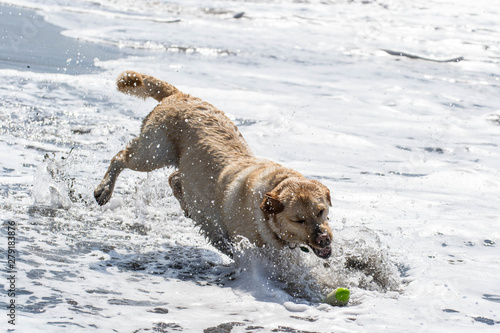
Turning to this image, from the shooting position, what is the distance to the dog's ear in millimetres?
4457

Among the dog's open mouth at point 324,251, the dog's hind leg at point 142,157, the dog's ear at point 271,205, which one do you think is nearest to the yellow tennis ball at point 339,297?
the dog's open mouth at point 324,251

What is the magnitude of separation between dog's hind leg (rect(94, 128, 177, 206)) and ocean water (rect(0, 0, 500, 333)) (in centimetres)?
17

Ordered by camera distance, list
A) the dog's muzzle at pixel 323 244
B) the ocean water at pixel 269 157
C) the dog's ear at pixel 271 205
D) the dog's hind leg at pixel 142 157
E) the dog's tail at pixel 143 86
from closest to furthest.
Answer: the ocean water at pixel 269 157 → the dog's muzzle at pixel 323 244 → the dog's ear at pixel 271 205 → the dog's hind leg at pixel 142 157 → the dog's tail at pixel 143 86

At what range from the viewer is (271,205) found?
14.7ft

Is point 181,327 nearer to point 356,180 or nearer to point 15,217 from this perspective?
point 15,217

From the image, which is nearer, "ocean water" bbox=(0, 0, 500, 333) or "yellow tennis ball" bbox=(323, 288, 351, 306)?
→ "ocean water" bbox=(0, 0, 500, 333)

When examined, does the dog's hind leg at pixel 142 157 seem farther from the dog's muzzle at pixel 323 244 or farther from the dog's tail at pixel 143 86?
the dog's muzzle at pixel 323 244

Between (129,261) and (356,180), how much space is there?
123 inches

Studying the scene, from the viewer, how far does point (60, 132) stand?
7.55 m

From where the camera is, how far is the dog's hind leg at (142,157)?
5.80m

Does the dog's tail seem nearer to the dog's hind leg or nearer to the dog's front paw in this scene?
the dog's hind leg

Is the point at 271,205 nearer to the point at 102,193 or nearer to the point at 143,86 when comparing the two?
the point at 102,193

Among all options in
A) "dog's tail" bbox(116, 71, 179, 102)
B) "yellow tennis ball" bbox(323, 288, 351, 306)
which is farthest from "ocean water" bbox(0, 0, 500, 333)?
"dog's tail" bbox(116, 71, 179, 102)

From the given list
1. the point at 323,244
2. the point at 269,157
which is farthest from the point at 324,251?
the point at 269,157
